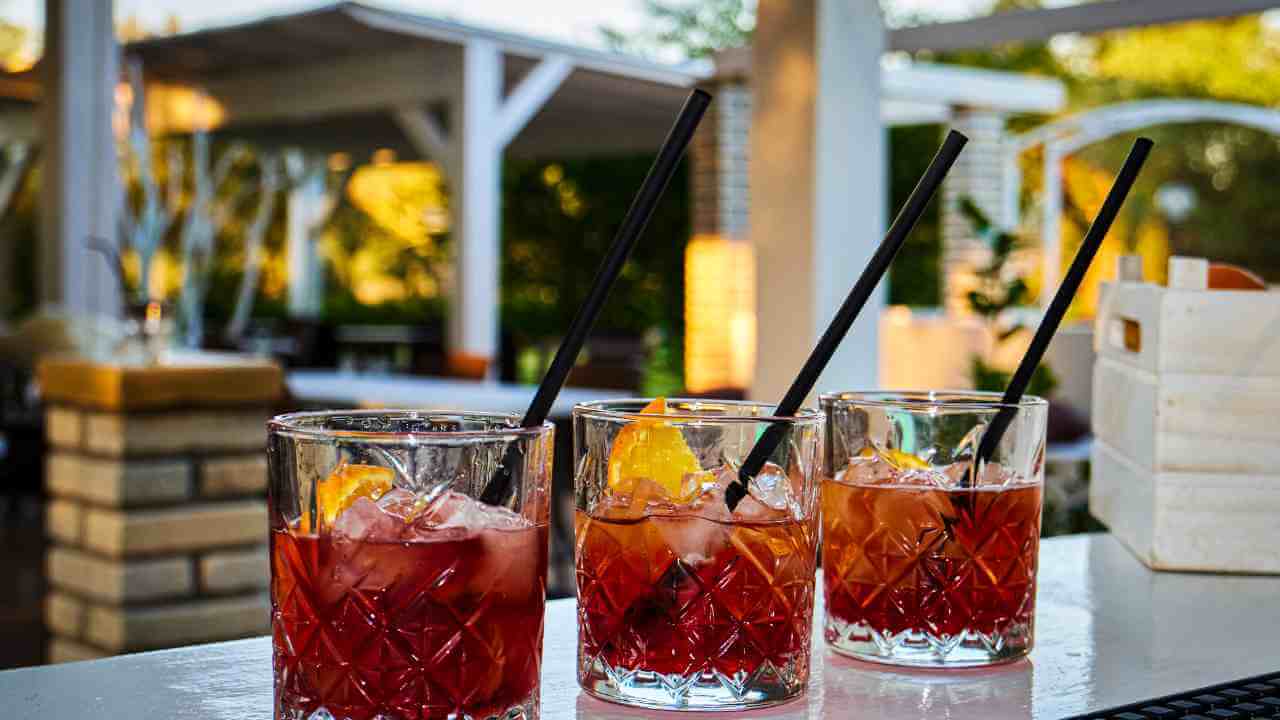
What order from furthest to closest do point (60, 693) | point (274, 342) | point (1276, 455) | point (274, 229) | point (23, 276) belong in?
point (274, 229)
point (23, 276)
point (274, 342)
point (1276, 455)
point (60, 693)

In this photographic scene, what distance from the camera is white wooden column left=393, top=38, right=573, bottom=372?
320 inches

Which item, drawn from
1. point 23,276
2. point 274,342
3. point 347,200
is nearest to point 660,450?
point 274,342

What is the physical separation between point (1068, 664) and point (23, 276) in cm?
2023

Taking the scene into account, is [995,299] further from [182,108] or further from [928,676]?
[182,108]

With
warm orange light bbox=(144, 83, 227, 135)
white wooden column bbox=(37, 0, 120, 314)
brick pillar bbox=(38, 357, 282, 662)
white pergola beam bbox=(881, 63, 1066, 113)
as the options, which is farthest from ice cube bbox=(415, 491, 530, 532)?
warm orange light bbox=(144, 83, 227, 135)

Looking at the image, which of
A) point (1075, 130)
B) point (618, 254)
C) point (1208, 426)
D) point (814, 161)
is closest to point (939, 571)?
point (618, 254)

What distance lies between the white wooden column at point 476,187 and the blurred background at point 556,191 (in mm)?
19

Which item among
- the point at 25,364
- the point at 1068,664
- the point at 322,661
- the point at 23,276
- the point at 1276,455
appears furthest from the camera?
the point at 23,276

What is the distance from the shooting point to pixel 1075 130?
11625mm

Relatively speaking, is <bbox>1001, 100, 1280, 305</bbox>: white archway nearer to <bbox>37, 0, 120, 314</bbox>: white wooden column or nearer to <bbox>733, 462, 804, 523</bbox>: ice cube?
<bbox>37, 0, 120, 314</bbox>: white wooden column

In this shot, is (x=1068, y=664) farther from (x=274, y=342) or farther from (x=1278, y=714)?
(x=274, y=342)

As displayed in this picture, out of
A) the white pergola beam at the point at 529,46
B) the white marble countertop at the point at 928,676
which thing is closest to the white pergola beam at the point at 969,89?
the white pergola beam at the point at 529,46

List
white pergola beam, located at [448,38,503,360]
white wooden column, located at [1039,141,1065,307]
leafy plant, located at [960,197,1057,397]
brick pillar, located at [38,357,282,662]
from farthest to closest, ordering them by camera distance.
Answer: white wooden column, located at [1039,141,1065,307] < white pergola beam, located at [448,38,503,360] < leafy plant, located at [960,197,1057,397] < brick pillar, located at [38,357,282,662]

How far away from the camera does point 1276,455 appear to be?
1.22 metres
